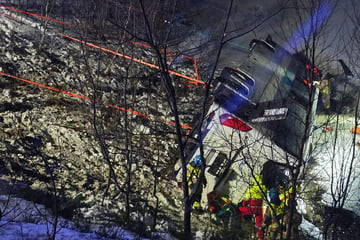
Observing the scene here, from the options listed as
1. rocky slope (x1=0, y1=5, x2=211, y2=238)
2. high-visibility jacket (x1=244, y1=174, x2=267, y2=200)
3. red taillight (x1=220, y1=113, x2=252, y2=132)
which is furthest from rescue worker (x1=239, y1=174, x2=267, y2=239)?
rocky slope (x1=0, y1=5, x2=211, y2=238)

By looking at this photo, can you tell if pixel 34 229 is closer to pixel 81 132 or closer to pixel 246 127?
pixel 246 127

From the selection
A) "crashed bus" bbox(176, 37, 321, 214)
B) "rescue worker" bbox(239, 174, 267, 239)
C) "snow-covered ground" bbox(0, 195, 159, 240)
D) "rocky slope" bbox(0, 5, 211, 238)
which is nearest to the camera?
"snow-covered ground" bbox(0, 195, 159, 240)

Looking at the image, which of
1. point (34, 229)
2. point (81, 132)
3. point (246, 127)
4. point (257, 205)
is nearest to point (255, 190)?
point (257, 205)

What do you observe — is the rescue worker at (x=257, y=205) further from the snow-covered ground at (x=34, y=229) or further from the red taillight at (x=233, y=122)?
the snow-covered ground at (x=34, y=229)

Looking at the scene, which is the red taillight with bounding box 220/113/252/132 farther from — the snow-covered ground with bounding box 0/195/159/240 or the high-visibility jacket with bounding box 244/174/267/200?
the snow-covered ground with bounding box 0/195/159/240

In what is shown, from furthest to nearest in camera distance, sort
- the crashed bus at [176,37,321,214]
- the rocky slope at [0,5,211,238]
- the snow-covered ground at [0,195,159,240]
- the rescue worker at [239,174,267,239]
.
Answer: the rocky slope at [0,5,211,238] → the rescue worker at [239,174,267,239] → the crashed bus at [176,37,321,214] → the snow-covered ground at [0,195,159,240]

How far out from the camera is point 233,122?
7.09 metres

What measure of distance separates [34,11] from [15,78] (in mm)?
3807

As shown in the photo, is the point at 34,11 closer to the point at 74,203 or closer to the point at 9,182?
the point at 9,182

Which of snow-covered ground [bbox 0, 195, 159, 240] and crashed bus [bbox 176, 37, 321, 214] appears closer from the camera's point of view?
snow-covered ground [bbox 0, 195, 159, 240]

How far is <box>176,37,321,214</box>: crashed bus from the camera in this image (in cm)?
684

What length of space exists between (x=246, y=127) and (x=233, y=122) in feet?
0.86

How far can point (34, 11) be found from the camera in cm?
1291

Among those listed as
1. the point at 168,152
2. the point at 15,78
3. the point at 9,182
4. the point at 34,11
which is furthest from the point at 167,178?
the point at 34,11
